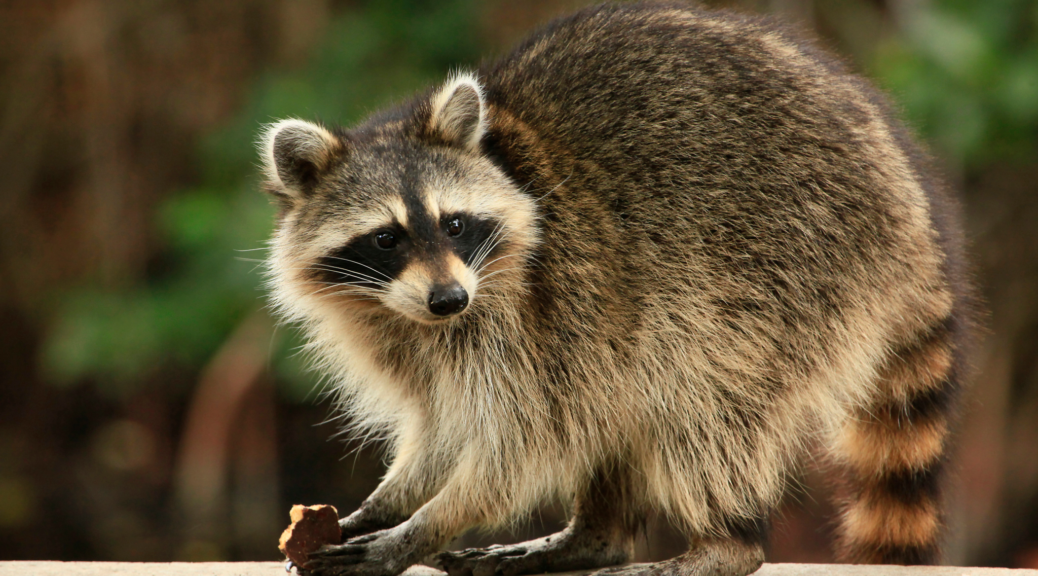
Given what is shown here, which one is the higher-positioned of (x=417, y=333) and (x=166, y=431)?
(x=417, y=333)

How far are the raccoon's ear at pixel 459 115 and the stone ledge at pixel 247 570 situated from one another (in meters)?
1.16

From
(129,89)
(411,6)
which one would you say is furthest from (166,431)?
(411,6)

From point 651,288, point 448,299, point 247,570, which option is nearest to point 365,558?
point 247,570

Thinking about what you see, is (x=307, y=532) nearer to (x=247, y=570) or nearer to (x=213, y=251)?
(x=247, y=570)

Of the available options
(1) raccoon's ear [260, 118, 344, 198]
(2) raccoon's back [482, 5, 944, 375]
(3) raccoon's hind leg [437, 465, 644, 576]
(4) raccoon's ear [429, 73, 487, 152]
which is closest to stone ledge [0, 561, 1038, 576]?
(3) raccoon's hind leg [437, 465, 644, 576]

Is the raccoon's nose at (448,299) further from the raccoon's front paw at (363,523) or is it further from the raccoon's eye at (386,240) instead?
the raccoon's front paw at (363,523)

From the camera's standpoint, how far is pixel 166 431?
6.31 m

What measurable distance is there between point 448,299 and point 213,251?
288 centimetres

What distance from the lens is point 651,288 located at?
2.81 meters

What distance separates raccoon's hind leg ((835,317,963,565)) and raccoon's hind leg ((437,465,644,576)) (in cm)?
63

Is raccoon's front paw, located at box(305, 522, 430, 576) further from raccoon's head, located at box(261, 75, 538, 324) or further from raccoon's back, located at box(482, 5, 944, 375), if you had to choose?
raccoon's back, located at box(482, 5, 944, 375)

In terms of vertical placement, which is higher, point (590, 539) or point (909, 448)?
point (909, 448)

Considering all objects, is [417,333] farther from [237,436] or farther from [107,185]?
[107,185]

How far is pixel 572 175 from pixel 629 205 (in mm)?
173
